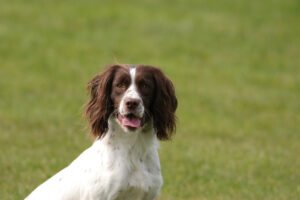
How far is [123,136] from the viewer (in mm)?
7125

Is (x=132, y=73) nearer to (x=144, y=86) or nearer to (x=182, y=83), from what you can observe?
(x=144, y=86)

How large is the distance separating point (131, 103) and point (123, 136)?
1.43 ft

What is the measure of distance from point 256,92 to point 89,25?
602cm

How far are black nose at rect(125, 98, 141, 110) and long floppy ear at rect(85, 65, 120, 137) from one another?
1.06 ft

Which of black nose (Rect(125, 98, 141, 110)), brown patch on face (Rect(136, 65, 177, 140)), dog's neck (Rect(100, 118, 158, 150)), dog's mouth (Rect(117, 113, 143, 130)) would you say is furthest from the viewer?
dog's neck (Rect(100, 118, 158, 150))

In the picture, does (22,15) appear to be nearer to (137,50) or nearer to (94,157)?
(137,50)

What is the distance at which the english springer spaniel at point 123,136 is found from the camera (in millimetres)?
6953

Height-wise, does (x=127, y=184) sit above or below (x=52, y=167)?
above

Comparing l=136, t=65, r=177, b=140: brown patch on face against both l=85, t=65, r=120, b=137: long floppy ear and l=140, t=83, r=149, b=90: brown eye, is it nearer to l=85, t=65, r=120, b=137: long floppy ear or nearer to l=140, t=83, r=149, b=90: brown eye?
l=140, t=83, r=149, b=90: brown eye

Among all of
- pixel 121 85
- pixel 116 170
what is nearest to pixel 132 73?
pixel 121 85

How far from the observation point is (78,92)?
17.0 meters

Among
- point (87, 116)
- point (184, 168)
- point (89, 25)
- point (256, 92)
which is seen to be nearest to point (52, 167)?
point (184, 168)

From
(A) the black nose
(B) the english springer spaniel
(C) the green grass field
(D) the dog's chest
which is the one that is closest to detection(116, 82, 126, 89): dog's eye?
(B) the english springer spaniel

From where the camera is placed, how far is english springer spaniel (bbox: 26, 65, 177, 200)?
6953 mm
